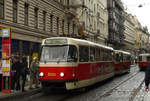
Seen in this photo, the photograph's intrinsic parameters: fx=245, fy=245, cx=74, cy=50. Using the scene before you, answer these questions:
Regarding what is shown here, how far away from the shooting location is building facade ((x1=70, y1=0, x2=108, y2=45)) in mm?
38728

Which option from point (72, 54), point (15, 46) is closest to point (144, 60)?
point (15, 46)

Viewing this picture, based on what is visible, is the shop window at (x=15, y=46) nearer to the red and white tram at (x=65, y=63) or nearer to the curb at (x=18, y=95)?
the curb at (x=18, y=95)

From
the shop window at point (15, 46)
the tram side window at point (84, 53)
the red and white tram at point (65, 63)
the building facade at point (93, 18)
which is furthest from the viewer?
the building facade at point (93, 18)

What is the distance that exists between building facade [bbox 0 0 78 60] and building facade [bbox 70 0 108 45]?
6369 millimetres

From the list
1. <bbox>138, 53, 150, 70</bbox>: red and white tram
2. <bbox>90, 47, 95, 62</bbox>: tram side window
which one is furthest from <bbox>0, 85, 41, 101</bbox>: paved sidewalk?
<bbox>138, 53, 150, 70</bbox>: red and white tram

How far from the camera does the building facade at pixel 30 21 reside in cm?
2006

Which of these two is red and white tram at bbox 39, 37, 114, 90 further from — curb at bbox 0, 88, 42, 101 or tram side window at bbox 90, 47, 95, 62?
curb at bbox 0, 88, 42, 101

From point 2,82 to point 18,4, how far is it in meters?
10.8

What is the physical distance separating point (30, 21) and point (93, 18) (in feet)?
83.4

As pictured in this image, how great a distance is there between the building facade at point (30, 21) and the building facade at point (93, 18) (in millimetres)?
6369

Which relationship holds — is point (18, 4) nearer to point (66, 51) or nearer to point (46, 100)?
point (66, 51)

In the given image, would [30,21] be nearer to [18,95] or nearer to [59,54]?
[59,54]

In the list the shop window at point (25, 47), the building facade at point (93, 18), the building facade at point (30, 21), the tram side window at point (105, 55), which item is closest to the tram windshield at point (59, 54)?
the tram side window at point (105, 55)

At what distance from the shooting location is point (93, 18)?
4744 centimetres
